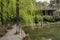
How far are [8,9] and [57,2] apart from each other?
39.5 meters

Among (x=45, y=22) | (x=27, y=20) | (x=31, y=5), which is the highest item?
(x=31, y=5)

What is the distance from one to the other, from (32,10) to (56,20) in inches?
997

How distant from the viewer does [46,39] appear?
67.9 feet

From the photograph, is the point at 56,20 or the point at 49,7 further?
the point at 49,7

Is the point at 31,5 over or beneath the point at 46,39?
over

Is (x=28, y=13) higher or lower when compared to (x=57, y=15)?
higher

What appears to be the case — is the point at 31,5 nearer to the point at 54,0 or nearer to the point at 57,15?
the point at 57,15

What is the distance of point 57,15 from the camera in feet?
140

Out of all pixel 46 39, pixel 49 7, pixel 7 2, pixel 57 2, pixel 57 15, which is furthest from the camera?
pixel 57 2

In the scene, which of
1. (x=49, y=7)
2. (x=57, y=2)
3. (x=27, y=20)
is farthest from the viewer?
(x=57, y=2)

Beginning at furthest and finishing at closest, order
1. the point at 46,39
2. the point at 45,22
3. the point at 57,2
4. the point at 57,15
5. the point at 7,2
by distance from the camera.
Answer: the point at 57,2 → the point at 57,15 → the point at 45,22 → the point at 46,39 → the point at 7,2

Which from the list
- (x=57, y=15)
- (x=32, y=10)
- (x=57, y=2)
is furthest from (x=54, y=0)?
(x=32, y=10)

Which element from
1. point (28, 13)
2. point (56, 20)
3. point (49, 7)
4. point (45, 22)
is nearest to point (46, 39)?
point (28, 13)

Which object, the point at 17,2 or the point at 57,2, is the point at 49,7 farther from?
the point at 17,2
